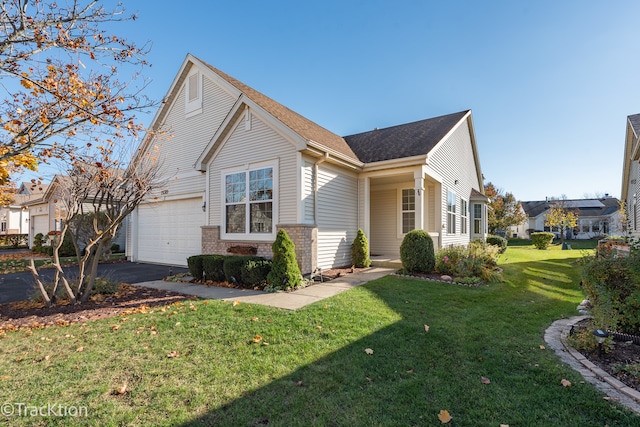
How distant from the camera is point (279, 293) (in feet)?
22.7

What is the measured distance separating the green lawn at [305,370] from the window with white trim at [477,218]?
43.1 feet

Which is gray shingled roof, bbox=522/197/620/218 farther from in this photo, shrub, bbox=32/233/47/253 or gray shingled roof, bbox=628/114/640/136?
shrub, bbox=32/233/47/253

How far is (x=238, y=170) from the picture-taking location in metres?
9.99

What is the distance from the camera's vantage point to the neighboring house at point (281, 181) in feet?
29.3

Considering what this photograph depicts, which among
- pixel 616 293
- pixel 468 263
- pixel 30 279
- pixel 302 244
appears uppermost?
pixel 302 244

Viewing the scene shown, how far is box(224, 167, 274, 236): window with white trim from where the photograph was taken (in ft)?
30.4

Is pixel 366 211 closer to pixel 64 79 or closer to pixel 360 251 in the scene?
pixel 360 251

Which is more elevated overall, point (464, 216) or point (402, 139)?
point (402, 139)

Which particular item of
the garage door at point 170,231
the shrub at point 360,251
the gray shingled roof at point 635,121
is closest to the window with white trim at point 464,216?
the gray shingled roof at point 635,121

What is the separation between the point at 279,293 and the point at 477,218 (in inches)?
599

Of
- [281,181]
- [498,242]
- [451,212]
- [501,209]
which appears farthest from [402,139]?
[501,209]

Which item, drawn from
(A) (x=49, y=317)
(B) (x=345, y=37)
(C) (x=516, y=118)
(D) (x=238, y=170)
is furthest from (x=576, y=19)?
(A) (x=49, y=317)

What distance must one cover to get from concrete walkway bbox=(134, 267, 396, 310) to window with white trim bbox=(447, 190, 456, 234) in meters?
5.46

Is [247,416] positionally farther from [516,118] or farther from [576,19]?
[516,118]
